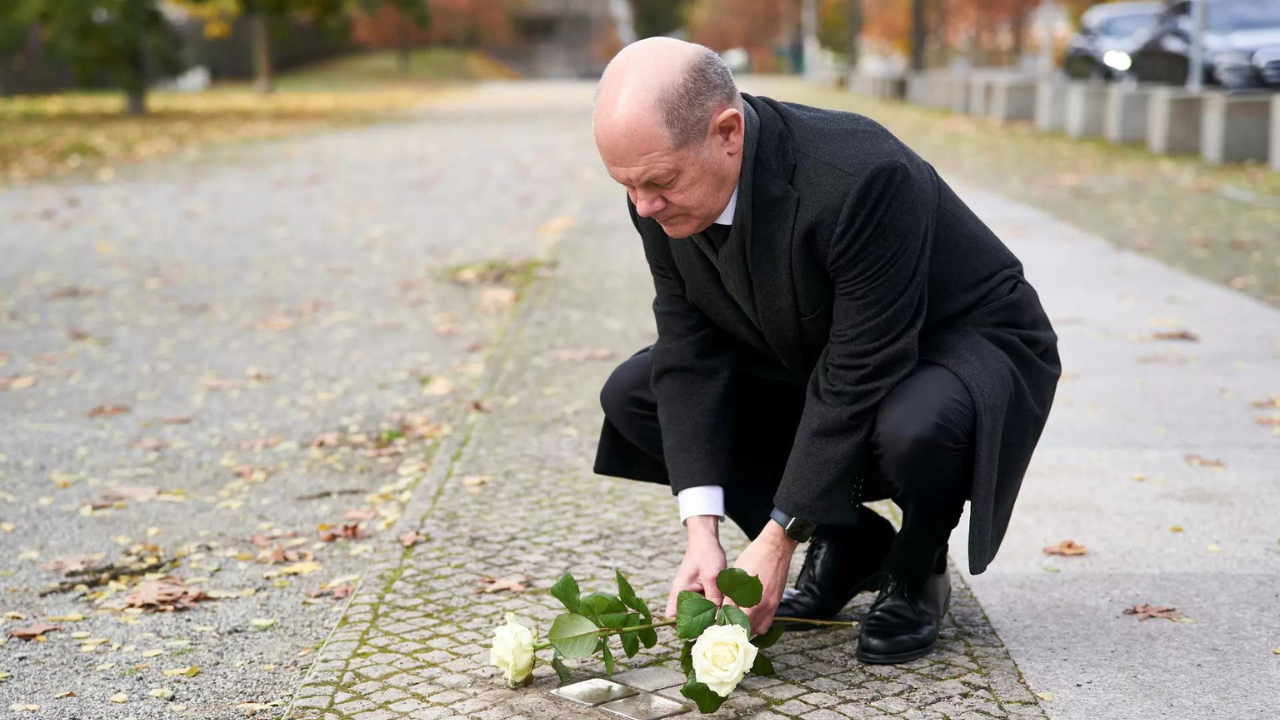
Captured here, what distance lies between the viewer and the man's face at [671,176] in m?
2.69

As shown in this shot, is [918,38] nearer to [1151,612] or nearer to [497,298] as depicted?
[497,298]

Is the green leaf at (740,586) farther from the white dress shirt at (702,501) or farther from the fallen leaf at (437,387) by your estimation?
the fallen leaf at (437,387)

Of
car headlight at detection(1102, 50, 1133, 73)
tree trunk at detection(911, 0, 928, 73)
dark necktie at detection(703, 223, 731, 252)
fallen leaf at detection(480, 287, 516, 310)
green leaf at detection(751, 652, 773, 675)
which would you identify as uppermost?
dark necktie at detection(703, 223, 731, 252)

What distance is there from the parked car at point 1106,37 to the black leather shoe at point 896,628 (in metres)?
19.4

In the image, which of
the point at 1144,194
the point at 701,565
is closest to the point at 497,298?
the point at 701,565

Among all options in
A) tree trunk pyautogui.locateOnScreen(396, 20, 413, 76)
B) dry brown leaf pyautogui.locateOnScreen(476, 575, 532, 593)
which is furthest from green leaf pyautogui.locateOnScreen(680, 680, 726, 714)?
tree trunk pyautogui.locateOnScreen(396, 20, 413, 76)

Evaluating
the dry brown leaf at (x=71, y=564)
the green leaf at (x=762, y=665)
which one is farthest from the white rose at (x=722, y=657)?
the dry brown leaf at (x=71, y=564)

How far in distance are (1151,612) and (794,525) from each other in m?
1.09

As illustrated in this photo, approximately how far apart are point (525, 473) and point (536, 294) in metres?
3.61

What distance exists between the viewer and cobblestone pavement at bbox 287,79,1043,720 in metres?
3.08

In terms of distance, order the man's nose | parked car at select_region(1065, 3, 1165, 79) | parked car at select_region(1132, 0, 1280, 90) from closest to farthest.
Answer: the man's nose
parked car at select_region(1132, 0, 1280, 90)
parked car at select_region(1065, 3, 1165, 79)

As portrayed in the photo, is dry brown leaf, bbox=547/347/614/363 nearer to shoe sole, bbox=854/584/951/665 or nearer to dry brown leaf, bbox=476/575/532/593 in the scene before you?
dry brown leaf, bbox=476/575/532/593

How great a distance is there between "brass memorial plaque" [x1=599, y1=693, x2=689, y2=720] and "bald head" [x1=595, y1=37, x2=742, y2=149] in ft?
3.89

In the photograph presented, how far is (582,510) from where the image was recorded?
454 cm
